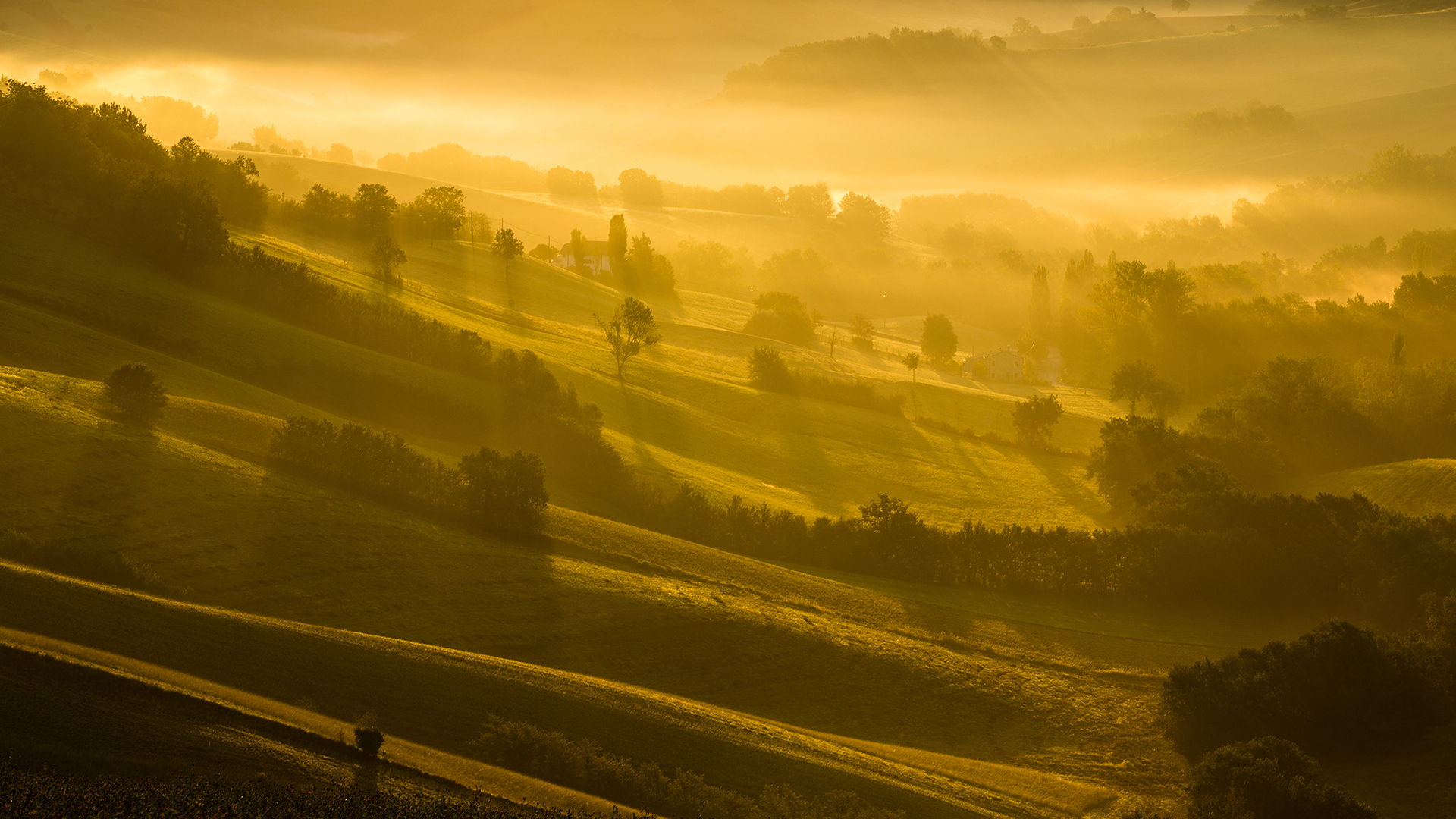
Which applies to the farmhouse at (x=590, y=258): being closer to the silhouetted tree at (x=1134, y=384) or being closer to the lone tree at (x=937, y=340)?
the lone tree at (x=937, y=340)

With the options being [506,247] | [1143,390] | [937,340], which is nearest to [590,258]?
[506,247]

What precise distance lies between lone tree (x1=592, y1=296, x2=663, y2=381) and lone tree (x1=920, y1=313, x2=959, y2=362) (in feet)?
169

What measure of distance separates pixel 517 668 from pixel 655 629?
739cm

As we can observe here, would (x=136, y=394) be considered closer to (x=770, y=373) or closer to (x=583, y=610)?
(x=583, y=610)

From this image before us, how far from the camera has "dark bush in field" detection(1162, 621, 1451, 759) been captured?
2964 centimetres

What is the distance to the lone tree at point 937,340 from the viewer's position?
121 m

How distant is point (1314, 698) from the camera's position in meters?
30.3

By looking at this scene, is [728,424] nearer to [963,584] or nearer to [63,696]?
[963,584]

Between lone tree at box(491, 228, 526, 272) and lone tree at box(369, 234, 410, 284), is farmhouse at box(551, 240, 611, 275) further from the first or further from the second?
lone tree at box(369, 234, 410, 284)

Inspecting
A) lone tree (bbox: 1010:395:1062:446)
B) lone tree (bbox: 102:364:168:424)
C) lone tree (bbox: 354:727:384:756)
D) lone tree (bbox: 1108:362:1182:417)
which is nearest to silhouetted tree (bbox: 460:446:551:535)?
lone tree (bbox: 102:364:168:424)

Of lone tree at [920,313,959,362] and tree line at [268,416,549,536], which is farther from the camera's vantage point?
lone tree at [920,313,959,362]

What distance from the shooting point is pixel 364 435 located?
127ft

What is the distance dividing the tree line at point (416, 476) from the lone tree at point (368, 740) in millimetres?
19668

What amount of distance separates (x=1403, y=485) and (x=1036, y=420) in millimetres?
24779
